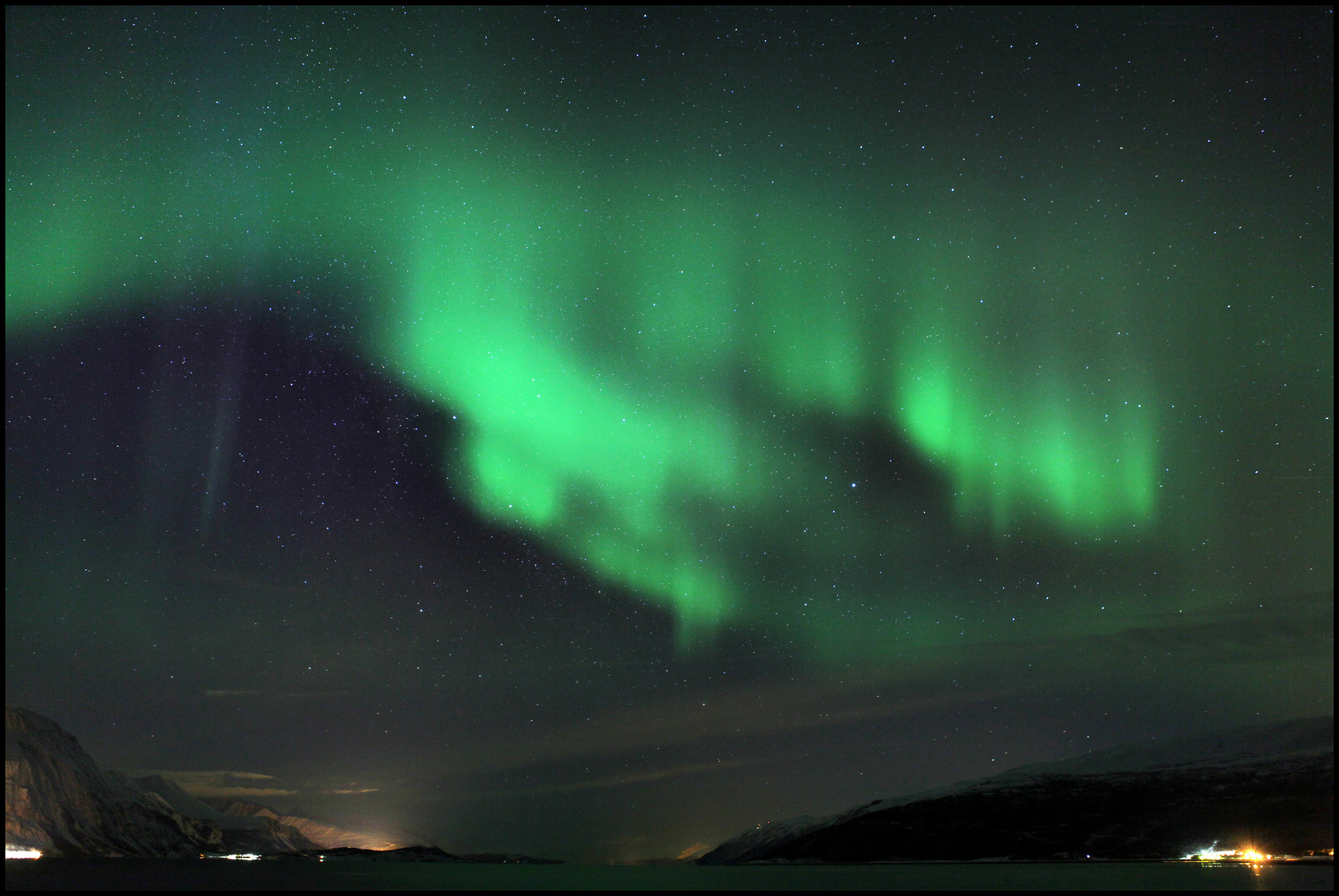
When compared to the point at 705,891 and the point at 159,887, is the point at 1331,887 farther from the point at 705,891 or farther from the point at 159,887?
the point at 159,887

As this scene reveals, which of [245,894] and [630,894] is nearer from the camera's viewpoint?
[245,894]

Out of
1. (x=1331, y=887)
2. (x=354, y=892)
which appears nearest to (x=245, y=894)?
(x=354, y=892)

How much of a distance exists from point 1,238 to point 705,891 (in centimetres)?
7089

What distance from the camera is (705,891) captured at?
8081 centimetres

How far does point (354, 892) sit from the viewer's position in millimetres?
76062

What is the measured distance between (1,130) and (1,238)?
418 centimetres

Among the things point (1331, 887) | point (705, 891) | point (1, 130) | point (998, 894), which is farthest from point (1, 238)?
point (1331, 887)

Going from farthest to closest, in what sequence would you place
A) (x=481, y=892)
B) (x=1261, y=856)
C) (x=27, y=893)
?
(x=1261, y=856)
(x=481, y=892)
(x=27, y=893)

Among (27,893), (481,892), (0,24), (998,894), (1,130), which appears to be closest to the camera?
(1,130)

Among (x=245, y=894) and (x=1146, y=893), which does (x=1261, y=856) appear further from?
(x=245, y=894)

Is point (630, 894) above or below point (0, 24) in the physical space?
below

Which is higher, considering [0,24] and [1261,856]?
[0,24]

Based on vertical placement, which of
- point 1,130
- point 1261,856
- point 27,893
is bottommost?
point 1261,856

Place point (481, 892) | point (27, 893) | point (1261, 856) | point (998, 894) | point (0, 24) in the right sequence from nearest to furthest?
point (0, 24) → point (27, 893) → point (998, 894) → point (481, 892) → point (1261, 856)
